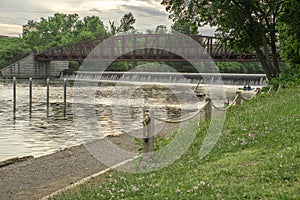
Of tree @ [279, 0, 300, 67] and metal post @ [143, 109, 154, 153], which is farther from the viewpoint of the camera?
tree @ [279, 0, 300, 67]

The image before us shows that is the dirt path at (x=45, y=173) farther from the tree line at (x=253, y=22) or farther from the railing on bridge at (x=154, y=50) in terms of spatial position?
the railing on bridge at (x=154, y=50)

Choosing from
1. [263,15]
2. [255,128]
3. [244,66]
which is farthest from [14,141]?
[244,66]

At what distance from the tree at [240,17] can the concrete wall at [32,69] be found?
73.3 m

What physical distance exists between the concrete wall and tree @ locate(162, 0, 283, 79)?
240ft

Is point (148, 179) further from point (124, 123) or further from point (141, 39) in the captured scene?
point (141, 39)

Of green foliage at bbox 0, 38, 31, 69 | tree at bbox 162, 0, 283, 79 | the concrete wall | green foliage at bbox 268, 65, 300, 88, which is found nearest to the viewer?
green foliage at bbox 268, 65, 300, 88

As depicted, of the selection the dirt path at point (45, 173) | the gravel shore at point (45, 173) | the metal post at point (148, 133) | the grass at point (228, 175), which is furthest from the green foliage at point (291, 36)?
the metal post at point (148, 133)

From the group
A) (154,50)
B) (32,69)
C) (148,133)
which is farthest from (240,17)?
(32,69)

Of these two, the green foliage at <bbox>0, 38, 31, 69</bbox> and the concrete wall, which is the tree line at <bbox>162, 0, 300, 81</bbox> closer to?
the concrete wall

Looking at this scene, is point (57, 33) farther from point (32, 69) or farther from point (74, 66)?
point (32, 69)

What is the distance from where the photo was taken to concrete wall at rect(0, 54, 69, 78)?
9950cm

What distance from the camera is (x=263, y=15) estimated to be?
3136 cm

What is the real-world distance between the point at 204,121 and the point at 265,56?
17.5m

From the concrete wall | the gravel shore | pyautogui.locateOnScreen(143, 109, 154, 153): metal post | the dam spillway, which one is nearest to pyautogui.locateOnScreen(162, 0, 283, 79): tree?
the gravel shore
